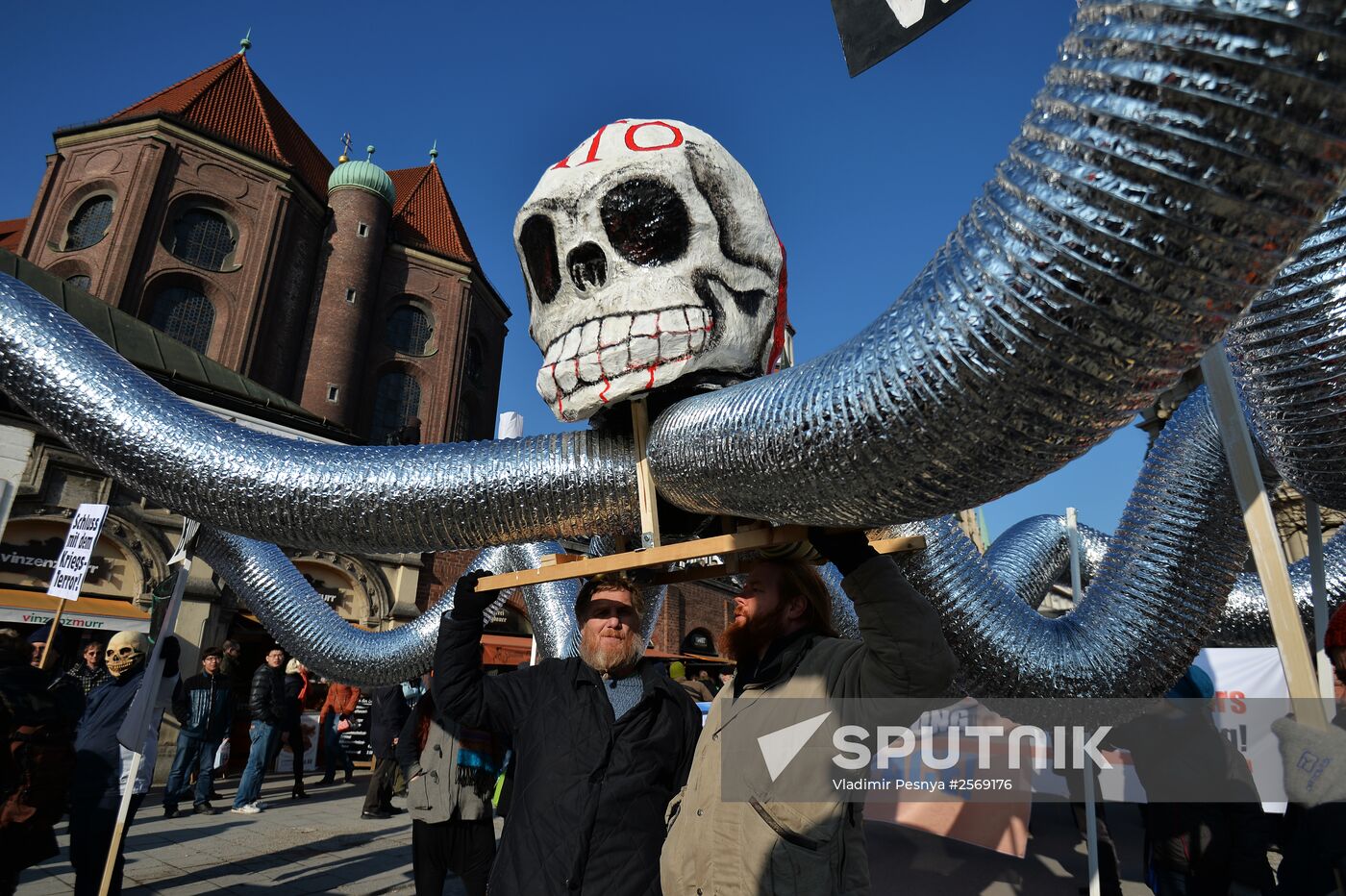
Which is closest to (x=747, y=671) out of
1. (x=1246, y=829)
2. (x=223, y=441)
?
(x=223, y=441)

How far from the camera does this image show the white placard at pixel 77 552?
15.7 feet

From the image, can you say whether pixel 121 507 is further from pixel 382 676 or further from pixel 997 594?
pixel 997 594

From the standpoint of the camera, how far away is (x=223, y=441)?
2.20 meters

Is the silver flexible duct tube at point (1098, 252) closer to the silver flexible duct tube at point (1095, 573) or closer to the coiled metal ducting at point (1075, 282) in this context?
the coiled metal ducting at point (1075, 282)

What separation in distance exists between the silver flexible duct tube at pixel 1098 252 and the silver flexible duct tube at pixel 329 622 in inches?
94.6

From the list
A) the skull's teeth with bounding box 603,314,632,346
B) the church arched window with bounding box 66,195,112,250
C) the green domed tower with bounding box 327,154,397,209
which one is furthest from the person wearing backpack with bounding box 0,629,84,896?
the green domed tower with bounding box 327,154,397,209

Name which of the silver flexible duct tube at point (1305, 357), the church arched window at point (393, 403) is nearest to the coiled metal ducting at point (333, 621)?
the silver flexible duct tube at point (1305, 357)

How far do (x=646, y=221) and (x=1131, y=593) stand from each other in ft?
5.14

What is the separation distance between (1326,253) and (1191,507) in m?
0.95

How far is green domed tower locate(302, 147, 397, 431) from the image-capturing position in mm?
22641

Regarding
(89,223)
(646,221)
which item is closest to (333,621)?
(646,221)

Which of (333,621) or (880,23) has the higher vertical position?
(880,23)

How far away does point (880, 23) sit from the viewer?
122cm

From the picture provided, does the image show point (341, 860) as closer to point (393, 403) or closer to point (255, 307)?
point (255, 307)
